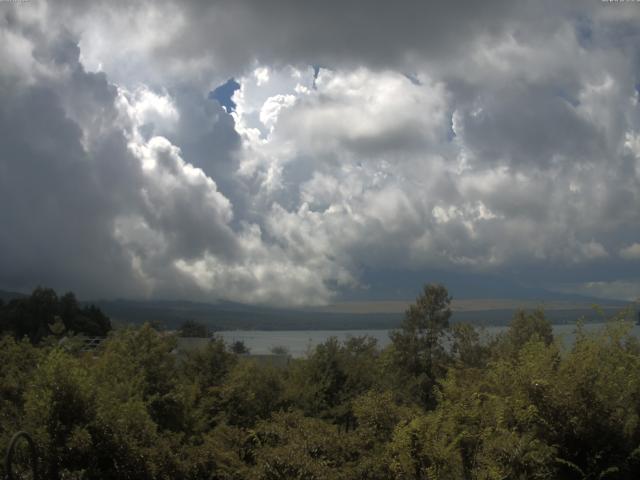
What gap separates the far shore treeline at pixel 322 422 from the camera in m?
10.8

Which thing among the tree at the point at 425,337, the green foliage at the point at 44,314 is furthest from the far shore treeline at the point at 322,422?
the green foliage at the point at 44,314

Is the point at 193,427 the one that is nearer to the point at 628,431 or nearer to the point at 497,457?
the point at 497,457

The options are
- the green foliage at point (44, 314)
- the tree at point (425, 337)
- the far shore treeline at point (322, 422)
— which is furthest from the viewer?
the green foliage at point (44, 314)

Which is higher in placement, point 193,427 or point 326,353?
point 326,353

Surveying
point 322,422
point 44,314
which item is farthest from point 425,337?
point 44,314

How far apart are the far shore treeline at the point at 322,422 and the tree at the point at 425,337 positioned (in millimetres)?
10485

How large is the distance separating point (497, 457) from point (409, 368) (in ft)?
70.0

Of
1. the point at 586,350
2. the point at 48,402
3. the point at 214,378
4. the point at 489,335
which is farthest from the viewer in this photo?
the point at 489,335

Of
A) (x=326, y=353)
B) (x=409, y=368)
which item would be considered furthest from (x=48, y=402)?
(x=409, y=368)

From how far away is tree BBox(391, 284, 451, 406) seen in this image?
3175cm

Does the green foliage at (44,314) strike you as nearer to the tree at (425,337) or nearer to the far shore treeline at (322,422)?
the tree at (425,337)

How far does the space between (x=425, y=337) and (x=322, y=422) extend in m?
18.2

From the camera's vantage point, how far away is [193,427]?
18375mm

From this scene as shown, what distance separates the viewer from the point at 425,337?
109 feet
